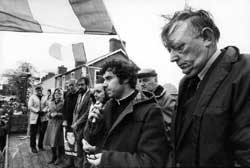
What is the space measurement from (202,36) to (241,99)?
45cm

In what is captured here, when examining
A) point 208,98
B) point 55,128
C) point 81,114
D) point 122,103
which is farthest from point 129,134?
point 55,128

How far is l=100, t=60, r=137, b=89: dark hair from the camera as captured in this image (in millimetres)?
2336

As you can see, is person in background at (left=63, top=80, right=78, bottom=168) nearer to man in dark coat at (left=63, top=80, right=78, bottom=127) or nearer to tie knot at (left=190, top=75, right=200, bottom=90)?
man in dark coat at (left=63, top=80, right=78, bottom=127)

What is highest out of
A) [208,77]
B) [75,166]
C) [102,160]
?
[208,77]

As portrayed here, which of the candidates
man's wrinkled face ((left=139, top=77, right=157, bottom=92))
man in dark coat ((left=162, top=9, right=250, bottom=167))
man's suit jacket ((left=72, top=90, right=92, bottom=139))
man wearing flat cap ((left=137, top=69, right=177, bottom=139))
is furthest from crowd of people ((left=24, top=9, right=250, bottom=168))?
man's suit jacket ((left=72, top=90, right=92, bottom=139))

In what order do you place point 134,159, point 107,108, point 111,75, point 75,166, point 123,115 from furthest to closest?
point 75,166 < point 111,75 < point 107,108 < point 123,115 < point 134,159

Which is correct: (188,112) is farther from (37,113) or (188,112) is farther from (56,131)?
(37,113)

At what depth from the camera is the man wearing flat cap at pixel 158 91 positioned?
10.6ft

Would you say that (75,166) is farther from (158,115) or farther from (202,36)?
(202,36)

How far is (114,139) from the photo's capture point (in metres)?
1.93

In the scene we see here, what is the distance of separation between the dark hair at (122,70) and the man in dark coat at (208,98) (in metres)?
0.80

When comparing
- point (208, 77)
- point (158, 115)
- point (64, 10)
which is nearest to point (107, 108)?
point (158, 115)

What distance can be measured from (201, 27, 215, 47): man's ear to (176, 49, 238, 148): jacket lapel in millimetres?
125

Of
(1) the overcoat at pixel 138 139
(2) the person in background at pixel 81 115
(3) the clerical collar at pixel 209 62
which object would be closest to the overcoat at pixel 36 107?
(2) the person in background at pixel 81 115
